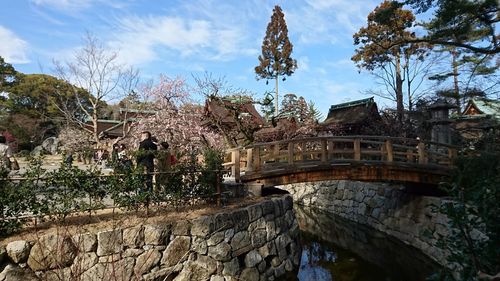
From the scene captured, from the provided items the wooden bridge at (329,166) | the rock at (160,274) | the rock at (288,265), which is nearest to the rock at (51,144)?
the wooden bridge at (329,166)

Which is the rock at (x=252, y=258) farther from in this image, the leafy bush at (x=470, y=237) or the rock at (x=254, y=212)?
the leafy bush at (x=470, y=237)

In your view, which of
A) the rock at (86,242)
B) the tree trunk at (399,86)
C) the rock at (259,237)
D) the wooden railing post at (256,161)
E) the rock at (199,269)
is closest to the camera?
the rock at (86,242)

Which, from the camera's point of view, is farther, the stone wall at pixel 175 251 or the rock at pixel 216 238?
the rock at pixel 216 238

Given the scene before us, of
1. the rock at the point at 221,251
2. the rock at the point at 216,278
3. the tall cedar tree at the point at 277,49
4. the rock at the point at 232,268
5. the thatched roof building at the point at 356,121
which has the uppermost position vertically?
the tall cedar tree at the point at 277,49

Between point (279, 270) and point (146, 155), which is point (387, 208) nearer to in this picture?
point (279, 270)

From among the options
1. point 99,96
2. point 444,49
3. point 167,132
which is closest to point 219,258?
point 167,132

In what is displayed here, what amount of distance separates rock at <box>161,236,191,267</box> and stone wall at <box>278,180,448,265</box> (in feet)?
19.5

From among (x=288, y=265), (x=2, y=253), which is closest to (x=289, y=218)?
(x=288, y=265)

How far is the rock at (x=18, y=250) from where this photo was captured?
518 cm

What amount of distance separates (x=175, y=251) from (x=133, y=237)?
85 centimetres

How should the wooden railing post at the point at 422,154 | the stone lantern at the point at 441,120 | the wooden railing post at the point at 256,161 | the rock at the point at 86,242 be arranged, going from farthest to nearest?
the stone lantern at the point at 441,120, the wooden railing post at the point at 422,154, the wooden railing post at the point at 256,161, the rock at the point at 86,242

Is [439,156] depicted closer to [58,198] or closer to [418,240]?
[418,240]

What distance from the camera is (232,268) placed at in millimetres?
7258

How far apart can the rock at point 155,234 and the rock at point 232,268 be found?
1.48 meters
